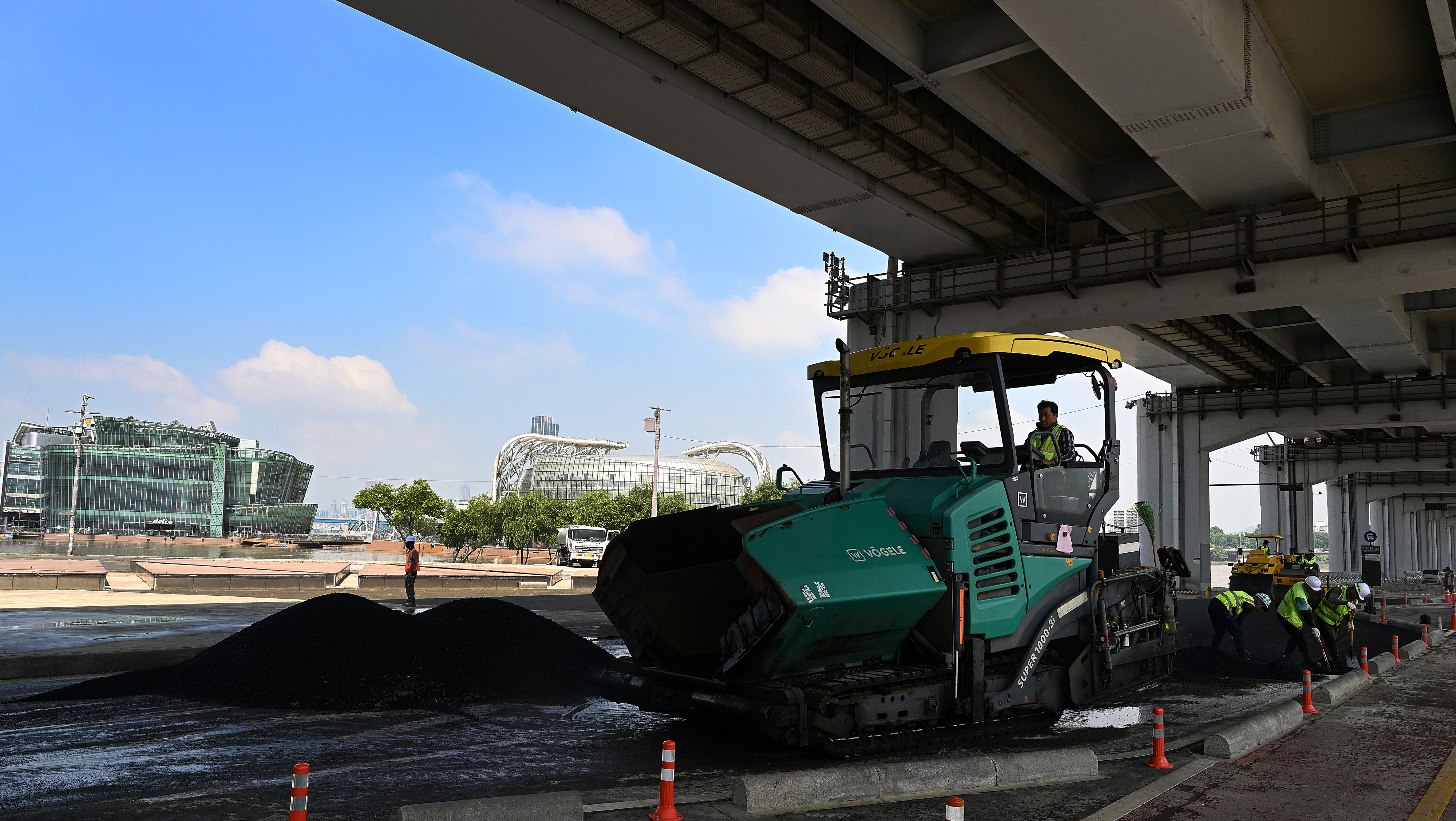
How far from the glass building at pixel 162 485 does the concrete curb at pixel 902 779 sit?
122 metres

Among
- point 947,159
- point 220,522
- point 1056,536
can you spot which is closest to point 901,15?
point 947,159

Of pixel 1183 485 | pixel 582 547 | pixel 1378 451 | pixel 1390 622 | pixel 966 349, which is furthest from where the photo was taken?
pixel 582 547

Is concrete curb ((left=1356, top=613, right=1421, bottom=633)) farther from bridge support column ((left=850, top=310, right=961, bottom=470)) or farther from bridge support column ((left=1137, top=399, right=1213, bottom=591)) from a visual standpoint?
bridge support column ((left=850, top=310, right=961, bottom=470))

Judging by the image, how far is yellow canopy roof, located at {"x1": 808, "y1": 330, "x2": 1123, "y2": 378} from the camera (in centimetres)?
787

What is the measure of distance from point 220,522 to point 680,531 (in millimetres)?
128149

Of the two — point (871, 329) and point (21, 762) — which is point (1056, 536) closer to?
point (21, 762)

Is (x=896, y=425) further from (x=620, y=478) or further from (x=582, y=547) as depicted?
(x=620, y=478)

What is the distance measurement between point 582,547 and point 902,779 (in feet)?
158

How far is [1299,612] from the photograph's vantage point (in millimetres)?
13438

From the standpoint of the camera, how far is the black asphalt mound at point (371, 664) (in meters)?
9.00

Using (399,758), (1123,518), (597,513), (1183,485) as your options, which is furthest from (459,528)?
(399,758)

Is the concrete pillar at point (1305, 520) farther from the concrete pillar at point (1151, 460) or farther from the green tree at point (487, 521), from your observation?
the green tree at point (487, 521)

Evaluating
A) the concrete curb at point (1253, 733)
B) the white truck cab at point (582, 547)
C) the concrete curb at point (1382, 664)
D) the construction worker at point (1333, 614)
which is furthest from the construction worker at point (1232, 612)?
the white truck cab at point (582, 547)

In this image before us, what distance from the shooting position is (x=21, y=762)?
6.57m
